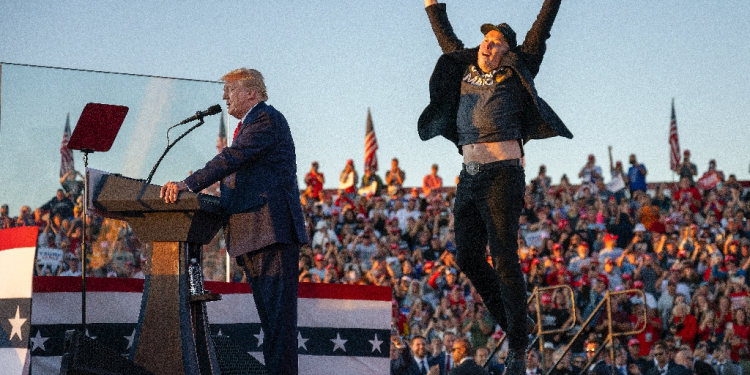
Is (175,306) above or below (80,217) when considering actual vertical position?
below

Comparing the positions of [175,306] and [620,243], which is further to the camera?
[620,243]

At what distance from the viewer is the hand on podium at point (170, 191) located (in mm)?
4527

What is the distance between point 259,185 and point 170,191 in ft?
1.92

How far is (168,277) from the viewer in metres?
4.72

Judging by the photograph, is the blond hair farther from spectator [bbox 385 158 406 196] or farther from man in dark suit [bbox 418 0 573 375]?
spectator [bbox 385 158 406 196]

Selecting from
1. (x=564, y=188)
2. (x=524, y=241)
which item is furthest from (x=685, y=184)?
(x=524, y=241)

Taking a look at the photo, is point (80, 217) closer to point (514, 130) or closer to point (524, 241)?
point (514, 130)

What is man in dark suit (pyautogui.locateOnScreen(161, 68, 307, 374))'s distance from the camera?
16.0 ft

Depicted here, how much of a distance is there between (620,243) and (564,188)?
2.59 metres

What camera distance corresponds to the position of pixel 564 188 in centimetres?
1909

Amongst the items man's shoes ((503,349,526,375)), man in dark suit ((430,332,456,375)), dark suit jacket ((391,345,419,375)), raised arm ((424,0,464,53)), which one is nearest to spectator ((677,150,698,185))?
man in dark suit ((430,332,456,375))

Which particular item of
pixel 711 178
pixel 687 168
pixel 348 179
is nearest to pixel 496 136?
pixel 348 179

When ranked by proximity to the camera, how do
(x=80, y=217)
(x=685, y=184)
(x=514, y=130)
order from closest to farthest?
(x=514, y=130), (x=80, y=217), (x=685, y=184)

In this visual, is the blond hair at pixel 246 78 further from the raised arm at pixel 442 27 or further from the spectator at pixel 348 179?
the spectator at pixel 348 179
